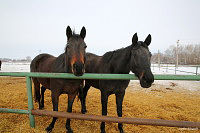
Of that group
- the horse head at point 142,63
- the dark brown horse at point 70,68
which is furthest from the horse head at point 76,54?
the horse head at point 142,63

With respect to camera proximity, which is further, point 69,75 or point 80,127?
point 80,127

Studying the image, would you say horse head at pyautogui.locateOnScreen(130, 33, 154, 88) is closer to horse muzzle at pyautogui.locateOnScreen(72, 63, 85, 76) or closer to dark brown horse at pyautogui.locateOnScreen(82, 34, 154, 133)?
dark brown horse at pyautogui.locateOnScreen(82, 34, 154, 133)

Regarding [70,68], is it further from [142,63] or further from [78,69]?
[142,63]

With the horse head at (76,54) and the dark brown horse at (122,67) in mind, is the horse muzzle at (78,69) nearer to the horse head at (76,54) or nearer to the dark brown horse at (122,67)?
the horse head at (76,54)

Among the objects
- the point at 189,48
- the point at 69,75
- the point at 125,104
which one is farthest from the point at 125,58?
the point at 189,48

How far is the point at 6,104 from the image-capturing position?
168 inches

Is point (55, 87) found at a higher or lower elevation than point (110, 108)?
higher

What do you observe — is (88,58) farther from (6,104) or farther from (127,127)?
(6,104)

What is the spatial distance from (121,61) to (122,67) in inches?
5.2

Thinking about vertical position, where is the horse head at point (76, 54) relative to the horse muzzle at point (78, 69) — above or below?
above

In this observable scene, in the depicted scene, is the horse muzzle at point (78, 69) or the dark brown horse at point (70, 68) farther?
the dark brown horse at point (70, 68)

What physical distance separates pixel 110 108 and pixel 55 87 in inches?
91.5

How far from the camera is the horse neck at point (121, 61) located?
251cm

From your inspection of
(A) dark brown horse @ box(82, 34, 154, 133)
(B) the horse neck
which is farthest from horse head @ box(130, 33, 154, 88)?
(B) the horse neck
